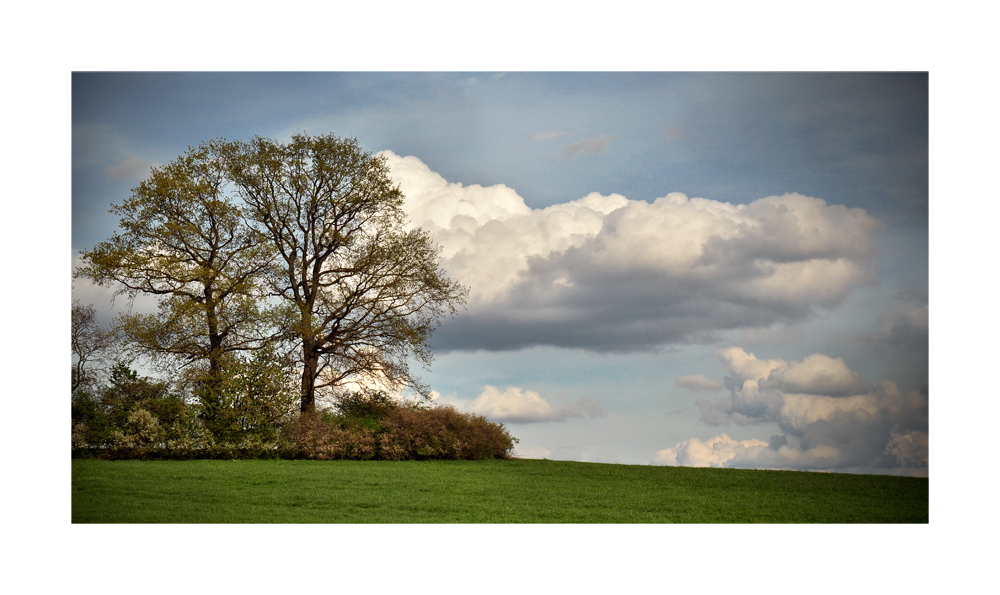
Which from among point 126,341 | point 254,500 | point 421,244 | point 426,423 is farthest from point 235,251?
point 254,500

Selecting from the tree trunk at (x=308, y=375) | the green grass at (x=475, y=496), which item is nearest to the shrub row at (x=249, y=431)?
Result: the tree trunk at (x=308, y=375)

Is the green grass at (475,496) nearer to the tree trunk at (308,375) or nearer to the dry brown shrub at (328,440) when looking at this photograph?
the dry brown shrub at (328,440)

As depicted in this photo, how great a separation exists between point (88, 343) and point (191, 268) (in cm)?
319

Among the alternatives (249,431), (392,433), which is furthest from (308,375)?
(392,433)

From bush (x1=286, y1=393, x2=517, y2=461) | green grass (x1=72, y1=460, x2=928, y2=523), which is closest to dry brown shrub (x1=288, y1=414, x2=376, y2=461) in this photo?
bush (x1=286, y1=393, x2=517, y2=461)

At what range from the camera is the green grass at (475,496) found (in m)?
11.1

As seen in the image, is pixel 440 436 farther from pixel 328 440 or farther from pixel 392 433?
pixel 328 440

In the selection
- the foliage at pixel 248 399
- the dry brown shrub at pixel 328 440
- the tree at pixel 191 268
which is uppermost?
the tree at pixel 191 268

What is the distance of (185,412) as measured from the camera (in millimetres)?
18062

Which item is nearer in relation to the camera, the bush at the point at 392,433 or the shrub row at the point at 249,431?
the shrub row at the point at 249,431

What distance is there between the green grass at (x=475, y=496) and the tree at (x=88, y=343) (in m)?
3.81

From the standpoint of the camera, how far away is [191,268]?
1923 cm

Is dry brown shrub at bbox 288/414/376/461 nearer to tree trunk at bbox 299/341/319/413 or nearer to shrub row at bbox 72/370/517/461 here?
shrub row at bbox 72/370/517/461

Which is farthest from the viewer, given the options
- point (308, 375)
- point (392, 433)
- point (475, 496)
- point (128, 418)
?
point (308, 375)
